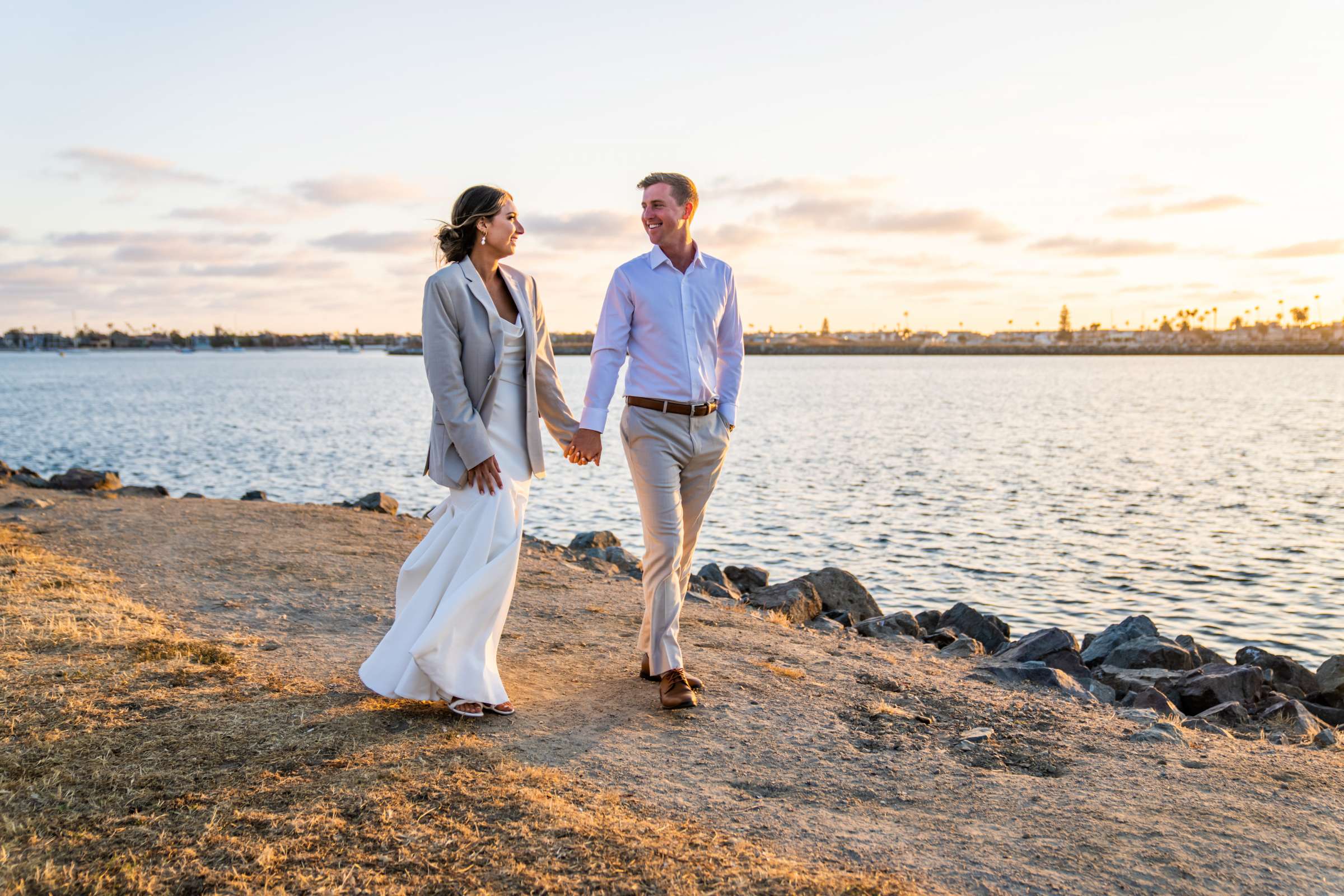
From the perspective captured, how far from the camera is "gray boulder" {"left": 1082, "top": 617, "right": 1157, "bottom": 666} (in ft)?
35.0

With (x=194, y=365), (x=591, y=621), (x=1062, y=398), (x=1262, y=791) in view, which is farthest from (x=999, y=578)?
(x=194, y=365)

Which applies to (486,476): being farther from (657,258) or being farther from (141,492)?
(141,492)

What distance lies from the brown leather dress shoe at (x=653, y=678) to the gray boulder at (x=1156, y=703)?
3535 mm

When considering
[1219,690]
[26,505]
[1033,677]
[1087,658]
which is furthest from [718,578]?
[26,505]

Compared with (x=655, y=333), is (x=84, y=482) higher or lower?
lower

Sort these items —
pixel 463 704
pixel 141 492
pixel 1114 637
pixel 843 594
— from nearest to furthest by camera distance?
1. pixel 463 704
2. pixel 1114 637
3. pixel 843 594
4. pixel 141 492

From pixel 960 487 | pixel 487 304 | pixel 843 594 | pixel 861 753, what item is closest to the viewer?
pixel 487 304

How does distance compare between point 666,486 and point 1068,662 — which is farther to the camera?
point 1068,662

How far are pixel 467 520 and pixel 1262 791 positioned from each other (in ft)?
14.1

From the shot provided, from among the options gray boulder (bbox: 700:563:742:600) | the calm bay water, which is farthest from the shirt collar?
the calm bay water

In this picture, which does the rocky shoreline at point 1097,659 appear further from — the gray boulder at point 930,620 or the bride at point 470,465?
the bride at point 470,465

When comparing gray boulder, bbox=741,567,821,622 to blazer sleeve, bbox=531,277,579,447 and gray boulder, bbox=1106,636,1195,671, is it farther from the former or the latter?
blazer sleeve, bbox=531,277,579,447

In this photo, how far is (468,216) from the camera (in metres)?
5.17

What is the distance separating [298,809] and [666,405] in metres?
2.75
